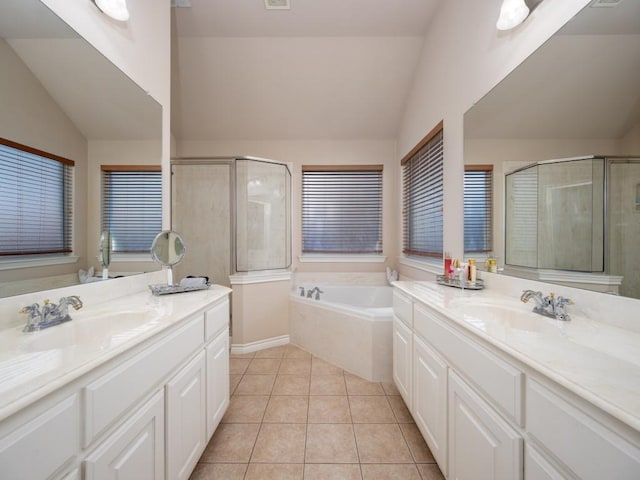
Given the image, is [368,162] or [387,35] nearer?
[387,35]

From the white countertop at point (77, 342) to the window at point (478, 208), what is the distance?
1672mm

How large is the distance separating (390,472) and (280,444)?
603mm

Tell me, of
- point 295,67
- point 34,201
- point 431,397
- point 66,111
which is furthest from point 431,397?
point 295,67

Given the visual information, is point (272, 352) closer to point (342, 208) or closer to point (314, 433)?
point (314, 433)

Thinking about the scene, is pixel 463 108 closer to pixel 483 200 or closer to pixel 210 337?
pixel 483 200

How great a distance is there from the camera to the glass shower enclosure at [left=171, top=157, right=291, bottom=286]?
295 cm

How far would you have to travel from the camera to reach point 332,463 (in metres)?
1.37

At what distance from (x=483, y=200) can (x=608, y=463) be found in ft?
4.60

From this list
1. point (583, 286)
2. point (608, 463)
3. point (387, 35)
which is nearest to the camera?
point (608, 463)

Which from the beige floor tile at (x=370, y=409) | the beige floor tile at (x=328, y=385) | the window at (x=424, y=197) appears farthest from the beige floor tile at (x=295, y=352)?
the window at (x=424, y=197)

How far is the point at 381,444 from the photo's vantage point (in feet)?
4.89

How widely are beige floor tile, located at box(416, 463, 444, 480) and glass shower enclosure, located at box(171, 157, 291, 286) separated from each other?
83.0 inches

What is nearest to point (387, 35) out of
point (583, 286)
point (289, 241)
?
point (289, 241)

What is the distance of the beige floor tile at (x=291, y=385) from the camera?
199 centimetres
